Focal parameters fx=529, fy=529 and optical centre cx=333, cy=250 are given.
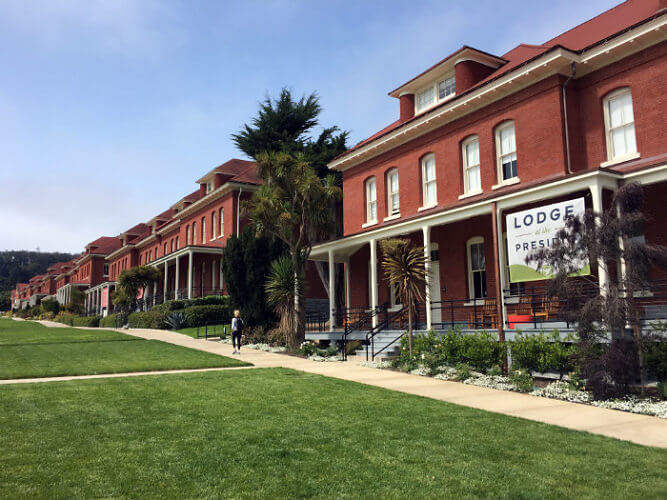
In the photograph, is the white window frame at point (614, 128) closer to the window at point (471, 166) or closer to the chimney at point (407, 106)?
the window at point (471, 166)

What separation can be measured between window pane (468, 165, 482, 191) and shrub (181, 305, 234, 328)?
15808 millimetres

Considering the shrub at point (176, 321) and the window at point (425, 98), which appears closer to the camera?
the window at point (425, 98)

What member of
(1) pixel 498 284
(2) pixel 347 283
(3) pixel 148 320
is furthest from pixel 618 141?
(3) pixel 148 320

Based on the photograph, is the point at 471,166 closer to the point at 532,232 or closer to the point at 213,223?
the point at 532,232

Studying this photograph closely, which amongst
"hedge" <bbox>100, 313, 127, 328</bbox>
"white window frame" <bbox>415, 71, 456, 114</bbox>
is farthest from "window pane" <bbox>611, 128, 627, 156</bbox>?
"hedge" <bbox>100, 313, 127, 328</bbox>

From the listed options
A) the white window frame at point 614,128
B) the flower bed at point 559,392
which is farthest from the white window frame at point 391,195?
the flower bed at point 559,392

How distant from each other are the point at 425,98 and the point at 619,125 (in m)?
8.82

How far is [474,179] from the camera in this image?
59.8 feet

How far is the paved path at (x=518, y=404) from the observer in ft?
23.3

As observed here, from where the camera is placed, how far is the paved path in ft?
23.3

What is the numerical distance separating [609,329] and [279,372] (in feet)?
23.6

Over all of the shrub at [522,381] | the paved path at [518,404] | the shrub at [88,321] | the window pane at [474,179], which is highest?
the window pane at [474,179]

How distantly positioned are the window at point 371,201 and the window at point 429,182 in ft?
10.3

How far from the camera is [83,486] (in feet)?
15.4
